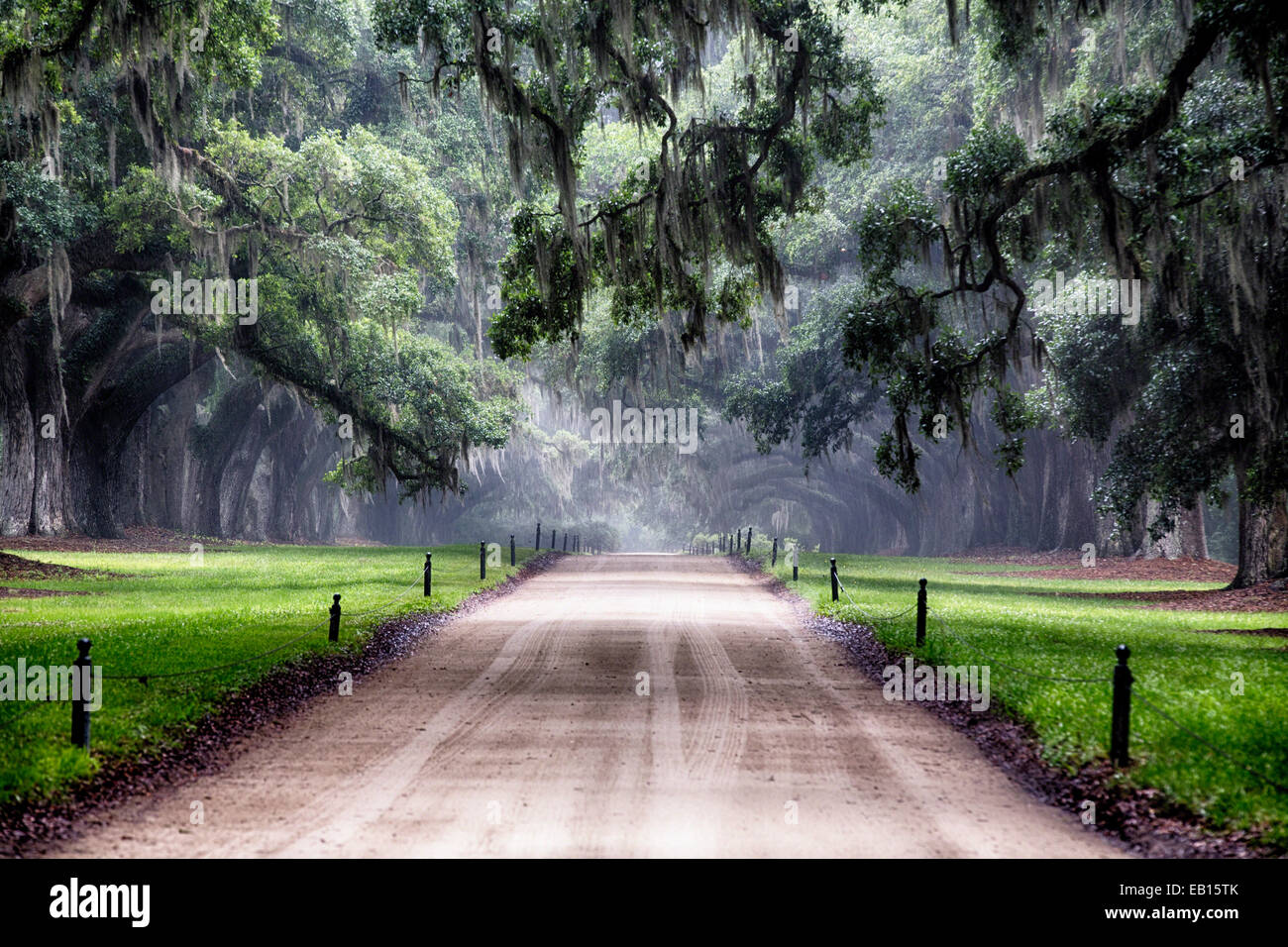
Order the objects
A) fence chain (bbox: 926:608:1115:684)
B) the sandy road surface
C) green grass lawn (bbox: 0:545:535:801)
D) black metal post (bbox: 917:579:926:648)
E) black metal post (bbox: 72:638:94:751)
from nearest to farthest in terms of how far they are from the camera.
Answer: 1. the sandy road surface
2. black metal post (bbox: 72:638:94:751)
3. green grass lawn (bbox: 0:545:535:801)
4. fence chain (bbox: 926:608:1115:684)
5. black metal post (bbox: 917:579:926:648)

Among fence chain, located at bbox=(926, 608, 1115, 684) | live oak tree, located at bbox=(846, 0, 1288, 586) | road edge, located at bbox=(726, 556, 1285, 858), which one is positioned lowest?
road edge, located at bbox=(726, 556, 1285, 858)

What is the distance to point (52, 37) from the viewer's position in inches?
601

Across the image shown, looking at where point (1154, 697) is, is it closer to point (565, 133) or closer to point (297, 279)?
point (565, 133)

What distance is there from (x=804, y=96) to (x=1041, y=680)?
10399 mm

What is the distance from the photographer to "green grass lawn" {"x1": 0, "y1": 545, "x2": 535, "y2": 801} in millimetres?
7664

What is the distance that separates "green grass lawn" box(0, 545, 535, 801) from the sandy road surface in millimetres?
817

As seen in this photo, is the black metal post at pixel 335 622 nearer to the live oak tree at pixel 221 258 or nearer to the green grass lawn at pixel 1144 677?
the green grass lawn at pixel 1144 677

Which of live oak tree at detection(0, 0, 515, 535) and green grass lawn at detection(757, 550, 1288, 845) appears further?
live oak tree at detection(0, 0, 515, 535)

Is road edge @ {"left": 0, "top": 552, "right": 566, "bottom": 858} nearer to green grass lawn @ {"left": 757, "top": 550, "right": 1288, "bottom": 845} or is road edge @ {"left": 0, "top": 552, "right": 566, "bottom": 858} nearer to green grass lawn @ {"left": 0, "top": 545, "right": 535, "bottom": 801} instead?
green grass lawn @ {"left": 0, "top": 545, "right": 535, "bottom": 801}

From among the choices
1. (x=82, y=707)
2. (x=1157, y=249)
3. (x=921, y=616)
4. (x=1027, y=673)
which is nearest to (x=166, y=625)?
(x=82, y=707)

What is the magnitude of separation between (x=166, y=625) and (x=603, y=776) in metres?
8.64

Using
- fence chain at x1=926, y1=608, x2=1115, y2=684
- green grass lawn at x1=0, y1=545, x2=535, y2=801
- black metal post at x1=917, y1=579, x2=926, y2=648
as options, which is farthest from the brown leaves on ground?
fence chain at x1=926, y1=608, x2=1115, y2=684

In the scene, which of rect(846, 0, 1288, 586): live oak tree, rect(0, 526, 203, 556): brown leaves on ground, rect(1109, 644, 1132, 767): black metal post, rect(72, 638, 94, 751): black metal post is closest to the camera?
rect(72, 638, 94, 751): black metal post
